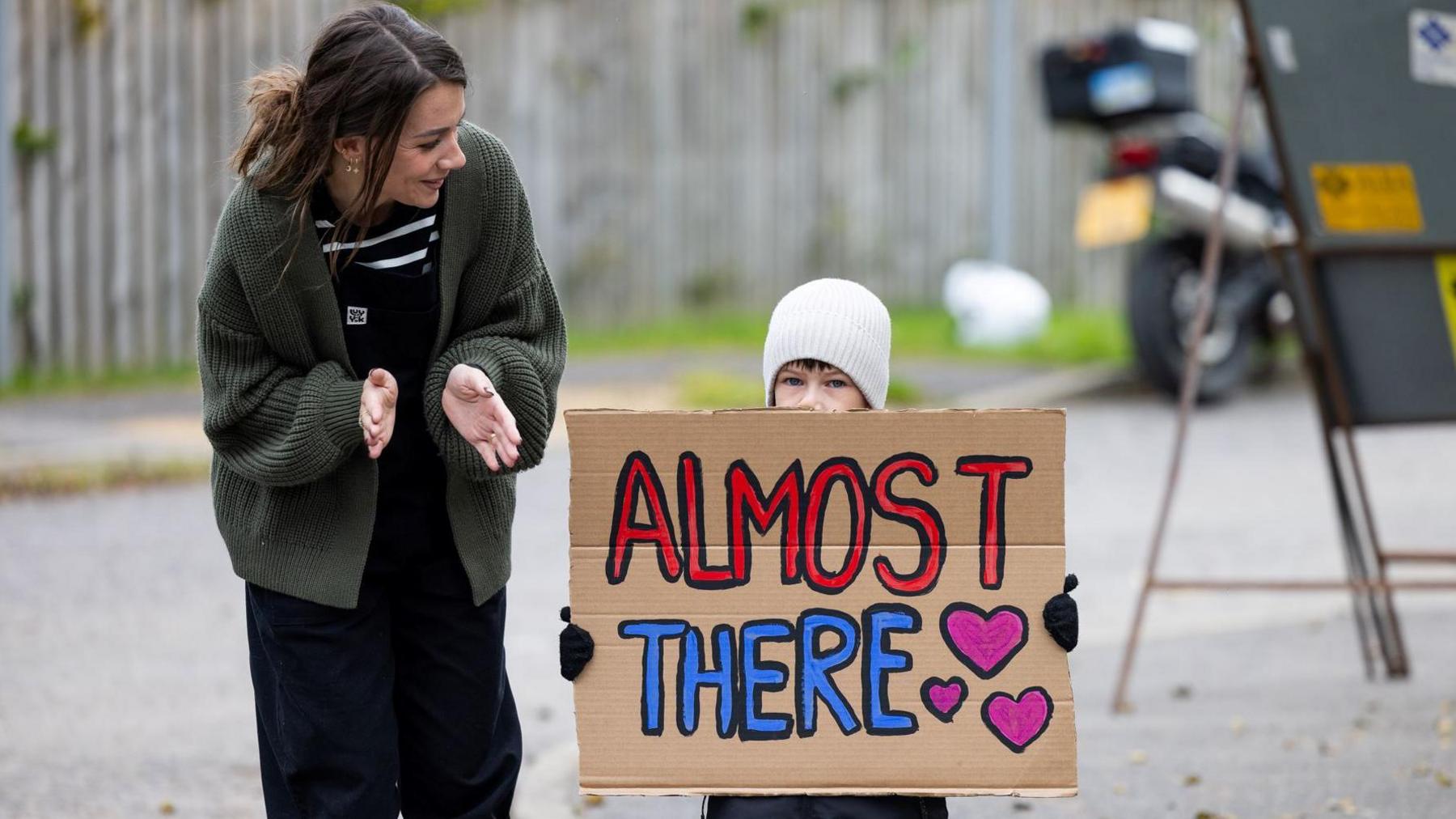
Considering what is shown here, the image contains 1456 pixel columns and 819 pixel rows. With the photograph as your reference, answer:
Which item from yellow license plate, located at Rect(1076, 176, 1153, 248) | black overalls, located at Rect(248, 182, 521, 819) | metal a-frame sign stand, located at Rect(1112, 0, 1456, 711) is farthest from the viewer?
yellow license plate, located at Rect(1076, 176, 1153, 248)

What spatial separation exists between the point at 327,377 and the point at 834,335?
87 cm

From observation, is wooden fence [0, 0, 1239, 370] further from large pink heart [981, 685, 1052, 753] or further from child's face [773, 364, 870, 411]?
large pink heart [981, 685, 1052, 753]

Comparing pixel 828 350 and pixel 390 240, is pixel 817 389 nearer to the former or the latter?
pixel 828 350

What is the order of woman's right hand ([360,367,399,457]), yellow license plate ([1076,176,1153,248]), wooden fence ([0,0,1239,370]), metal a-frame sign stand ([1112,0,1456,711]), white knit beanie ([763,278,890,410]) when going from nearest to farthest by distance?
woman's right hand ([360,367,399,457]), white knit beanie ([763,278,890,410]), metal a-frame sign stand ([1112,0,1456,711]), yellow license plate ([1076,176,1153,248]), wooden fence ([0,0,1239,370])

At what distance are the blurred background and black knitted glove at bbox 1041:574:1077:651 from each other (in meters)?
1.60

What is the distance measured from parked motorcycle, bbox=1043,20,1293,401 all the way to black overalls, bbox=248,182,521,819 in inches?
279

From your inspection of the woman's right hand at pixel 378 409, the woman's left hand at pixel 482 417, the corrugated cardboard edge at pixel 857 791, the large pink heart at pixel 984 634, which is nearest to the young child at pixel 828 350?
the corrugated cardboard edge at pixel 857 791

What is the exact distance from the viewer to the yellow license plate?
391 inches

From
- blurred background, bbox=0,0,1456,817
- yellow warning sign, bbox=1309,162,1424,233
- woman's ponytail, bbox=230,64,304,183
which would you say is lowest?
blurred background, bbox=0,0,1456,817

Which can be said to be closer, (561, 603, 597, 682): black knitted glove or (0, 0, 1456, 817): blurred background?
(561, 603, 597, 682): black knitted glove

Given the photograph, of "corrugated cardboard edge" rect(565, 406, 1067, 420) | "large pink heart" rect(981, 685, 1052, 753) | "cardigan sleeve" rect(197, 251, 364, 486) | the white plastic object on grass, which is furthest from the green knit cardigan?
the white plastic object on grass

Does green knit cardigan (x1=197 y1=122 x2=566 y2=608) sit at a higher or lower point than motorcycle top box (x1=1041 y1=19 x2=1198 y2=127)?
lower

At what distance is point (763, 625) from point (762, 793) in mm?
260

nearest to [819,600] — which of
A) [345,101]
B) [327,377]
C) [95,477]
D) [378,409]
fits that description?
[378,409]
